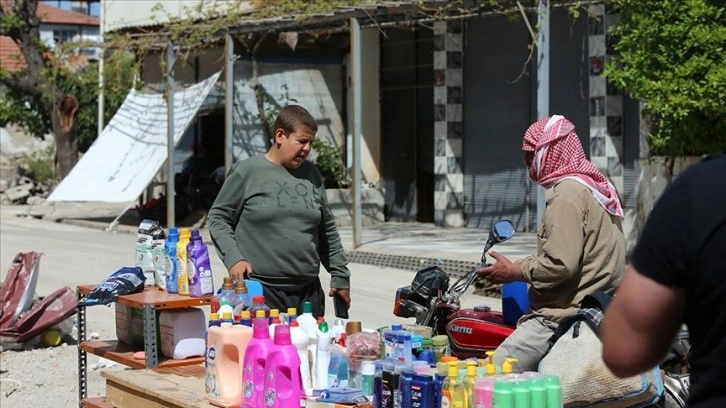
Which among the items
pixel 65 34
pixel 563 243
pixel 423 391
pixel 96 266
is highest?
pixel 65 34

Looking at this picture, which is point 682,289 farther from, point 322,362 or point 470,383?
point 322,362

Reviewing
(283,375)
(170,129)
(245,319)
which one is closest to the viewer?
(283,375)

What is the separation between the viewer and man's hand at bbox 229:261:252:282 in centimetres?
627

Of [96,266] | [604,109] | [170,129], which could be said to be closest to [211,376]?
[96,266]

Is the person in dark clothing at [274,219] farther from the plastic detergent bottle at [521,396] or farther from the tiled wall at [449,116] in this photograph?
the tiled wall at [449,116]

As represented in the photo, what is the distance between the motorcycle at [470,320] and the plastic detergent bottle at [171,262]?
1.26m

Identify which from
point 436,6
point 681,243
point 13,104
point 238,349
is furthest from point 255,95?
point 681,243

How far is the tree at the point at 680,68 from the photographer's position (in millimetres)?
12141

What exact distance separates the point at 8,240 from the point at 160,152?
3442 millimetres

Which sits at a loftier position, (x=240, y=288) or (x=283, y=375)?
(x=240, y=288)

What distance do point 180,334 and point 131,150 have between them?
1667cm

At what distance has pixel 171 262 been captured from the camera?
6.37 meters

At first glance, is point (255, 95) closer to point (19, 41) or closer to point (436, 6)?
point (436, 6)

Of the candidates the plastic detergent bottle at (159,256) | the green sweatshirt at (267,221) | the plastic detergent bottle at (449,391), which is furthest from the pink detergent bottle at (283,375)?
the plastic detergent bottle at (159,256)
